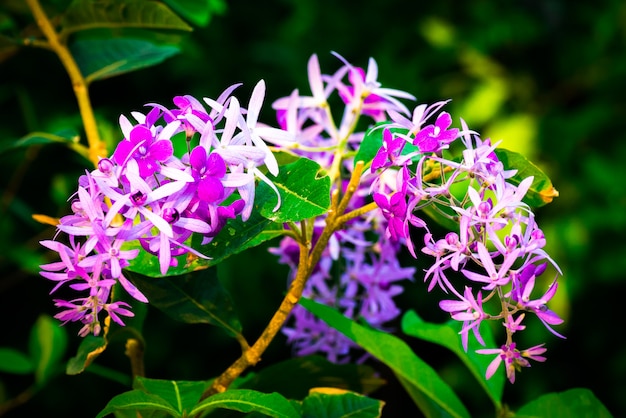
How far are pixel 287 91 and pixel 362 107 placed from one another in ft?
6.08

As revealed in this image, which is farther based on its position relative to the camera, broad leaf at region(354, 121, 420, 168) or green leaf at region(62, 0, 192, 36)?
green leaf at region(62, 0, 192, 36)

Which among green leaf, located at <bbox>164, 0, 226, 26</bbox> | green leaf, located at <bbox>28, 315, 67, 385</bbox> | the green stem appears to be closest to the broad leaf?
the green stem

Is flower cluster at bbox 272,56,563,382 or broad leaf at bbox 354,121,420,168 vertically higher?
broad leaf at bbox 354,121,420,168

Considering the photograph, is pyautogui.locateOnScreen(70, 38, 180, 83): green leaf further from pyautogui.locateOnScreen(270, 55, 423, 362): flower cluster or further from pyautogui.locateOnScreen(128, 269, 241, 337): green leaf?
pyautogui.locateOnScreen(128, 269, 241, 337): green leaf

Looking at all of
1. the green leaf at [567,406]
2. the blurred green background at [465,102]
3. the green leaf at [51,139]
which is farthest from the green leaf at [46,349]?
the blurred green background at [465,102]

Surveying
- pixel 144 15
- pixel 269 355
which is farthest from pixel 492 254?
pixel 269 355

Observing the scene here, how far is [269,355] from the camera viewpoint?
7.96 feet

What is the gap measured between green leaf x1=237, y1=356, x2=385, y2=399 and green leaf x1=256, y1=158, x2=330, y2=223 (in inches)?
9.0

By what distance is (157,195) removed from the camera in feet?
1.59

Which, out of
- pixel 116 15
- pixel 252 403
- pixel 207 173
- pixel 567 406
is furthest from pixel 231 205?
pixel 116 15

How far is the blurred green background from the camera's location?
229 centimetres

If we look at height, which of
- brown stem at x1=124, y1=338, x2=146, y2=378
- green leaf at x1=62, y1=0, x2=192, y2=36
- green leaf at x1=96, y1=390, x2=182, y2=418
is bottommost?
green leaf at x1=96, y1=390, x2=182, y2=418

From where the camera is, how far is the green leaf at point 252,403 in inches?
20.5

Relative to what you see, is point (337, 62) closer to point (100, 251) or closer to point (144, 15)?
point (144, 15)
